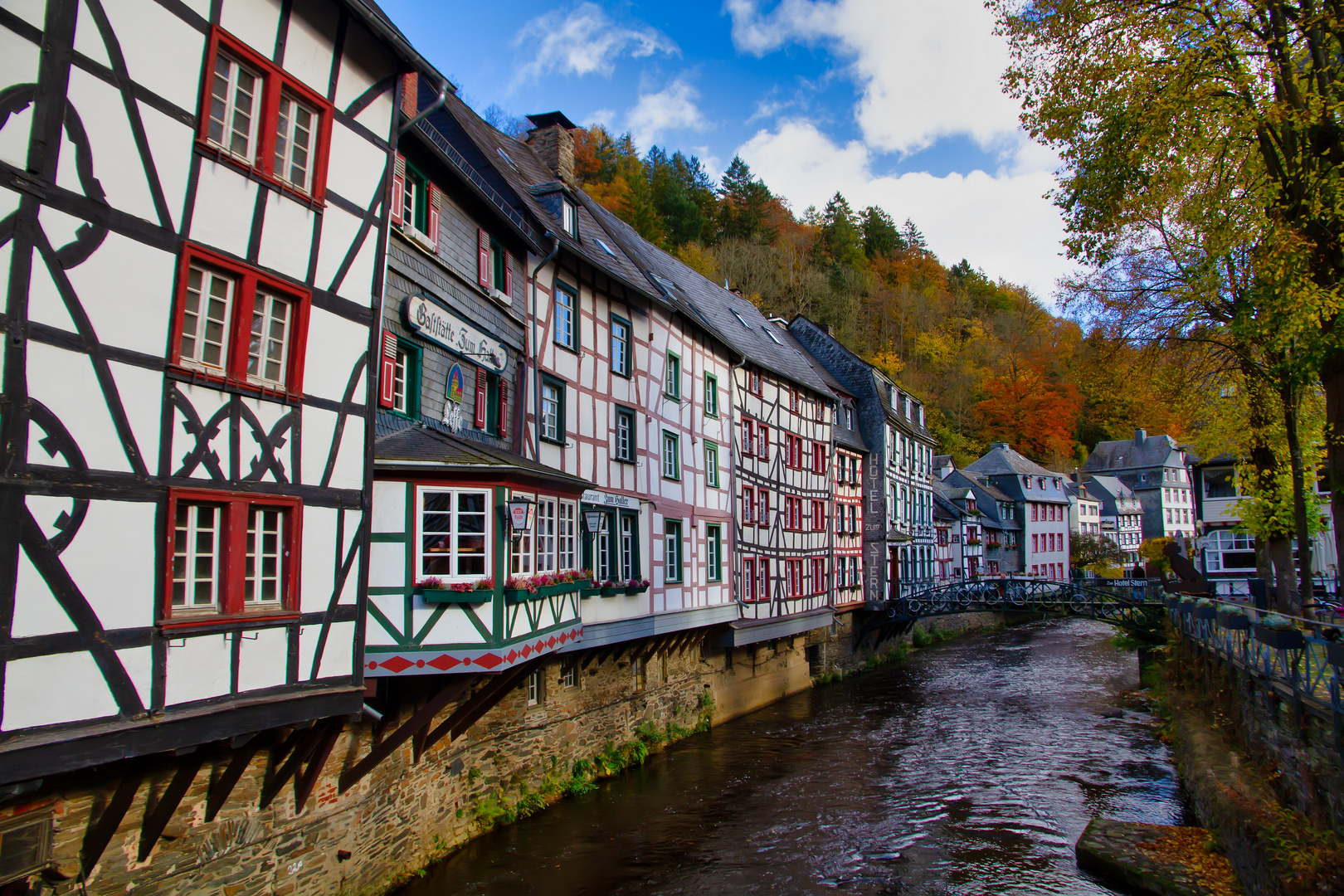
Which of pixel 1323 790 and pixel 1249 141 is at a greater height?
pixel 1249 141

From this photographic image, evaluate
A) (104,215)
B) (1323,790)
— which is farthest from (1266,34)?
(104,215)

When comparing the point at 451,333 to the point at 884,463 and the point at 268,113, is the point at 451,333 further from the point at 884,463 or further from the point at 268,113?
the point at 884,463

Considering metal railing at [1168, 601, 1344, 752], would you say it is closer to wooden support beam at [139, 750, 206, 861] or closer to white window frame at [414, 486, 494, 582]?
white window frame at [414, 486, 494, 582]

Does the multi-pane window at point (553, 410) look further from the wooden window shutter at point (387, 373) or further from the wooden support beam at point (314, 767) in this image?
the wooden support beam at point (314, 767)

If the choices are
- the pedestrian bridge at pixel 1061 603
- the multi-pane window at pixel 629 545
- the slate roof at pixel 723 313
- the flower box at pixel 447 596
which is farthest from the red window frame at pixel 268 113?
the pedestrian bridge at pixel 1061 603

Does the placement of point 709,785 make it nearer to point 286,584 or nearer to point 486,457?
point 486,457

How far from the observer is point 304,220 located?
26.8 feet

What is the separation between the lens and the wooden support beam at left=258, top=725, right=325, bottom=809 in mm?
8305

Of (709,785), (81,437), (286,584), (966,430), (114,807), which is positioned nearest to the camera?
(81,437)

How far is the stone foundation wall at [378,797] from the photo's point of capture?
6.91 m

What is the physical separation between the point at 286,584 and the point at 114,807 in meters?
2.06

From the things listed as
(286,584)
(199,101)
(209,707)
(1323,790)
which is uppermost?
(199,101)

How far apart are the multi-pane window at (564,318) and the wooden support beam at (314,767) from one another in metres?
8.00

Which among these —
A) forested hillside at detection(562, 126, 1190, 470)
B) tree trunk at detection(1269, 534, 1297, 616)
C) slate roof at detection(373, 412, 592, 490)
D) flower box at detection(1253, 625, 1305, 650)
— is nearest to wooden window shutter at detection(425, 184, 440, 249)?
slate roof at detection(373, 412, 592, 490)
